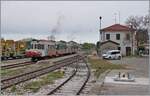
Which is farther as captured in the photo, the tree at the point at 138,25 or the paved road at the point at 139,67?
the tree at the point at 138,25

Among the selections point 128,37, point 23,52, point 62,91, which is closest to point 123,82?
point 62,91

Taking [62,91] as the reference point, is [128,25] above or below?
above

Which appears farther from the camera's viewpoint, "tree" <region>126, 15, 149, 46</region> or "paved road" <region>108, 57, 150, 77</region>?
"tree" <region>126, 15, 149, 46</region>

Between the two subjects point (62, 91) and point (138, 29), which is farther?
point (138, 29)

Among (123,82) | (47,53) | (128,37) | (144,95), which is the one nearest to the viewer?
(144,95)

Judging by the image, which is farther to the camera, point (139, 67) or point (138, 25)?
point (138, 25)

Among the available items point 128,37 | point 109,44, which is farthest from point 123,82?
point 128,37

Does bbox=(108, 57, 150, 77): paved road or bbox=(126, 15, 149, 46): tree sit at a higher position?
bbox=(126, 15, 149, 46): tree

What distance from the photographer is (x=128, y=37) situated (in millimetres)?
79188

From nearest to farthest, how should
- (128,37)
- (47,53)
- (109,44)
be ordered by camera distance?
1. (47,53)
2. (109,44)
3. (128,37)

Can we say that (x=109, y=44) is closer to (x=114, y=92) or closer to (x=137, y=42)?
(x=137, y=42)

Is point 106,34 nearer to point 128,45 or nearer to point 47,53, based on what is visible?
point 128,45

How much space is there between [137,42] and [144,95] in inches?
2630

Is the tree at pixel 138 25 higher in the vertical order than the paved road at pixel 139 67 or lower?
higher
